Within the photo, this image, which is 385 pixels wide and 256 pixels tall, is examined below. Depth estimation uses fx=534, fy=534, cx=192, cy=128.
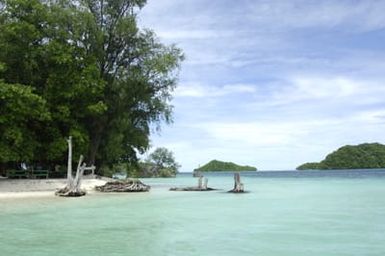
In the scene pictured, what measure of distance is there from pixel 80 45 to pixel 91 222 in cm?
2191

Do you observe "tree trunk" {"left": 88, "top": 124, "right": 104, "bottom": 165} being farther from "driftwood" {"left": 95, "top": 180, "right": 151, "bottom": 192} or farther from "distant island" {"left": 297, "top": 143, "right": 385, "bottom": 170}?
"distant island" {"left": 297, "top": 143, "right": 385, "bottom": 170}

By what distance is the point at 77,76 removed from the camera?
3347 centimetres

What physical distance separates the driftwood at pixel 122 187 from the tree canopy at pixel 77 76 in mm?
3703

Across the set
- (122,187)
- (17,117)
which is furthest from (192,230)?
(17,117)

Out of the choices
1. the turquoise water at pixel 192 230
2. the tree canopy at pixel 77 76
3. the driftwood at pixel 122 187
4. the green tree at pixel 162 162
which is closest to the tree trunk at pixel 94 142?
the tree canopy at pixel 77 76

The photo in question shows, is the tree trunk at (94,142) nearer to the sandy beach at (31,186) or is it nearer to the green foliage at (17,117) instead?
the sandy beach at (31,186)

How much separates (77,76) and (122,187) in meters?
7.60

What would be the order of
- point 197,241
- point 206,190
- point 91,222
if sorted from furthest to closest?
point 206,190, point 91,222, point 197,241

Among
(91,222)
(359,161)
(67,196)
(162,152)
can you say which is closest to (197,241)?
(91,222)

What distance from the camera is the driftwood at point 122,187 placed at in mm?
31531

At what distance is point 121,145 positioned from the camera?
39.7 m

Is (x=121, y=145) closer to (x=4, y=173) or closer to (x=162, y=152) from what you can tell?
(x=4, y=173)

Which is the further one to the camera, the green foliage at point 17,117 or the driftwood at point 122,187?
the driftwood at point 122,187

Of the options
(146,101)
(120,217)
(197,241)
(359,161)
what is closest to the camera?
(197,241)
